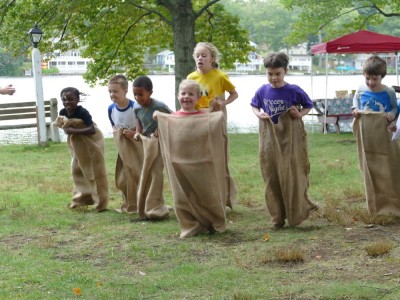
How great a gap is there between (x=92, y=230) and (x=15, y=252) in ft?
4.18

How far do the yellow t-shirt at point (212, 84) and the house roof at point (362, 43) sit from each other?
13.8 metres

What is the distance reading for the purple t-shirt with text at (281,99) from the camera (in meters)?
8.77

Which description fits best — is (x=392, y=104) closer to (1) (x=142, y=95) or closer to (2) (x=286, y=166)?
(2) (x=286, y=166)

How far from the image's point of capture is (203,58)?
9672mm

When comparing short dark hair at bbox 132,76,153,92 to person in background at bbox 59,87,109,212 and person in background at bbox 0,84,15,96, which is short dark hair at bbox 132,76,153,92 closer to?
person in background at bbox 59,87,109,212

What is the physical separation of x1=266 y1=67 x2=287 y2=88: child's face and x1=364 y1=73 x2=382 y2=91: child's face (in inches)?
37.3

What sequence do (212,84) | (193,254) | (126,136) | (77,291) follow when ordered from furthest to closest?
(126,136) < (212,84) < (193,254) < (77,291)

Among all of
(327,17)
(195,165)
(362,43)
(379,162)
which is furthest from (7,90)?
(327,17)

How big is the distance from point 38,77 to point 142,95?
1223 cm

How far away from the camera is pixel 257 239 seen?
8.50 meters

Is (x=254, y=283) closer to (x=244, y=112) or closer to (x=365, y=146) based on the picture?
(x=365, y=146)

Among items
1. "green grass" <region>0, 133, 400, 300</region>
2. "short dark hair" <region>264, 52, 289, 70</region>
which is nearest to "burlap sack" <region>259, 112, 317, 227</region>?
"green grass" <region>0, 133, 400, 300</region>

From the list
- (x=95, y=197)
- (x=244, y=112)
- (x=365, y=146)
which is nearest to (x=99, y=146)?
(x=95, y=197)

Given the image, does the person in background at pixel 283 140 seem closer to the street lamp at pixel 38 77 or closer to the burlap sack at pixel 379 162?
the burlap sack at pixel 379 162
